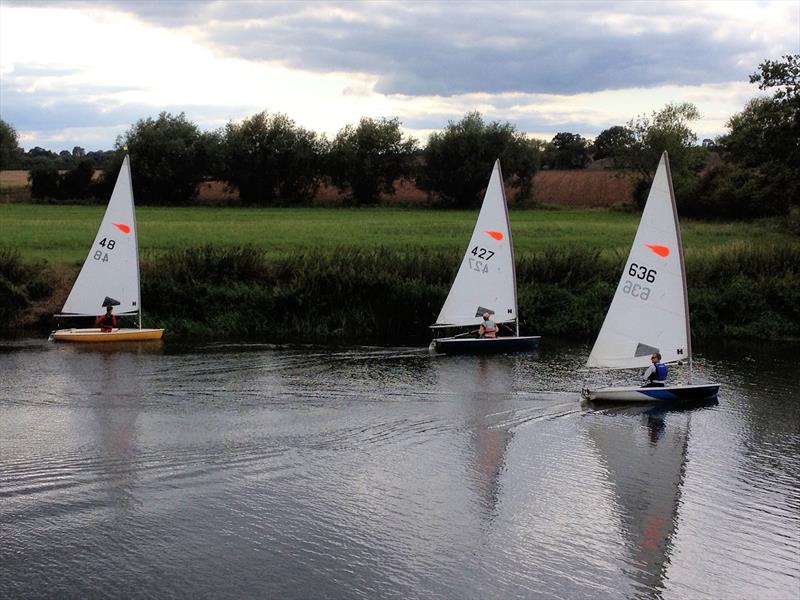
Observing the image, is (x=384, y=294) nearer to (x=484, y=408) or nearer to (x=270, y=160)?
(x=484, y=408)

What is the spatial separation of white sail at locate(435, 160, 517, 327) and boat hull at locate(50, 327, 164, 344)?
44.4 feet

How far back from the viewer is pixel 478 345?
45.1 meters

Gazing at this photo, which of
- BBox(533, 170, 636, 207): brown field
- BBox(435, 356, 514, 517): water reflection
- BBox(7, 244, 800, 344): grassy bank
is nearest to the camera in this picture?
BBox(435, 356, 514, 517): water reflection

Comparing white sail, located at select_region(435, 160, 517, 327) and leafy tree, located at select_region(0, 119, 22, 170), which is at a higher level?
leafy tree, located at select_region(0, 119, 22, 170)

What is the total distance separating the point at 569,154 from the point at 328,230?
86256 mm

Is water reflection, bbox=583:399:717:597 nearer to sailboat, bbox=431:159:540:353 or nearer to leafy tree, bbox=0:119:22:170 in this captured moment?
sailboat, bbox=431:159:540:353

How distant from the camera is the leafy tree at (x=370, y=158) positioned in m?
104

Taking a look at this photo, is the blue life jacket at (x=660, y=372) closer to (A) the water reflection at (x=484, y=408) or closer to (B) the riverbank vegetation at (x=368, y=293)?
(A) the water reflection at (x=484, y=408)

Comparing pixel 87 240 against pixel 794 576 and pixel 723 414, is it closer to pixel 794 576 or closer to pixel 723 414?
pixel 723 414

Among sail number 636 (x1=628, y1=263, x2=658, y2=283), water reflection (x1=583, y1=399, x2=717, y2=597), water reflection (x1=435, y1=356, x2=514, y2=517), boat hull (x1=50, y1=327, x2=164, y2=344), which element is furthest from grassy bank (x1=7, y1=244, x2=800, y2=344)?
water reflection (x1=583, y1=399, x2=717, y2=597)

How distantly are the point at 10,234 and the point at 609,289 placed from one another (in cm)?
3937

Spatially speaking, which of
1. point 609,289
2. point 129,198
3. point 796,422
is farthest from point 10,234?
point 796,422

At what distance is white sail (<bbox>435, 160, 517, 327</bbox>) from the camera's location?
4619 cm

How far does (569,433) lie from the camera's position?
104 ft
